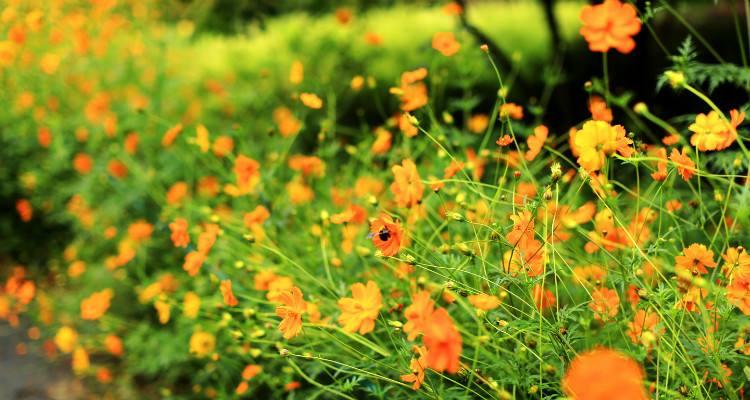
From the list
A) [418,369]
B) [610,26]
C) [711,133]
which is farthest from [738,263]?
[418,369]

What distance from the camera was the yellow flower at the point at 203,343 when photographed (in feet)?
6.88

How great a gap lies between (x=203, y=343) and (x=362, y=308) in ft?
3.14

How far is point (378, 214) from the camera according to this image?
2.02 metres

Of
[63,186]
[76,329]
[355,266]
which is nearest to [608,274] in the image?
[355,266]

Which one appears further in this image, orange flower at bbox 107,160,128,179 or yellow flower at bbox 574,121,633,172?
orange flower at bbox 107,160,128,179

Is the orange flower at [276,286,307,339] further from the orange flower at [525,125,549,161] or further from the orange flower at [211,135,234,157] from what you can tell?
the orange flower at [211,135,234,157]

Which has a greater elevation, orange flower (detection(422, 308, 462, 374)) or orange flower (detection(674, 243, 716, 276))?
orange flower (detection(422, 308, 462, 374))

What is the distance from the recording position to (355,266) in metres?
2.12

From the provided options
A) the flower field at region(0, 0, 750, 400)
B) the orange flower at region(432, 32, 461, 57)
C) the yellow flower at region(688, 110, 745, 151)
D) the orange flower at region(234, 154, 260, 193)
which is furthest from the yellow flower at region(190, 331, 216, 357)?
the yellow flower at region(688, 110, 745, 151)

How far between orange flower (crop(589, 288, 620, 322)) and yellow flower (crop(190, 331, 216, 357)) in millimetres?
1138

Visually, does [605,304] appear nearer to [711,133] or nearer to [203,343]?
[711,133]

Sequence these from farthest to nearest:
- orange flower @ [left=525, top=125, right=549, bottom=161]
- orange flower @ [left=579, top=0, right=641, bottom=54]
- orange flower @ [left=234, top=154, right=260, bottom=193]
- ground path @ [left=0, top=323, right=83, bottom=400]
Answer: ground path @ [left=0, top=323, right=83, bottom=400] → orange flower @ [left=234, top=154, right=260, bottom=193] → orange flower @ [left=525, top=125, right=549, bottom=161] → orange flower @ [left=579, top=0, right=641, bottom=54]

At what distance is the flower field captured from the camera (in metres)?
1.33

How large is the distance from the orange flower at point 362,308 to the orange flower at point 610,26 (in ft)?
1.97
